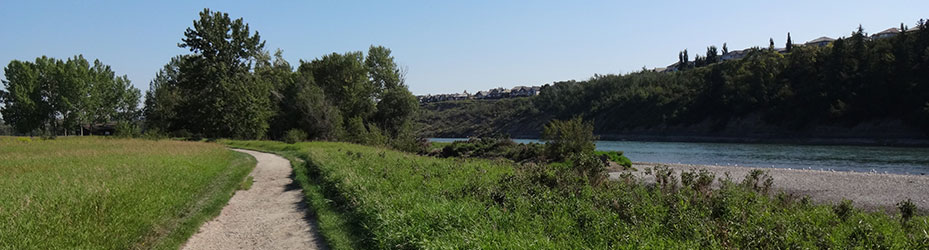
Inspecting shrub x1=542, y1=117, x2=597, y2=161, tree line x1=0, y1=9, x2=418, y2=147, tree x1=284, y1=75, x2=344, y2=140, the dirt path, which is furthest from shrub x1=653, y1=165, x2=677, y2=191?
tree x1=284, y1=75, x2=344, y2=140

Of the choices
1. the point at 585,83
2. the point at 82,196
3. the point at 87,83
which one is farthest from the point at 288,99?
the point at 585,83

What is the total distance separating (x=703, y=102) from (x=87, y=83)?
8721cm

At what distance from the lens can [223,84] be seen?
46.9 meters

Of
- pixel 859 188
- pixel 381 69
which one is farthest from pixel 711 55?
pixel 859 188

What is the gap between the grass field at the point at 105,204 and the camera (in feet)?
23.6

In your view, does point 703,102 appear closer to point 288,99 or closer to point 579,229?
point 288,99

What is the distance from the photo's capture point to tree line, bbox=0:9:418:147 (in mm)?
47375

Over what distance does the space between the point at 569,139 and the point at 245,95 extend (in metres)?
31.1

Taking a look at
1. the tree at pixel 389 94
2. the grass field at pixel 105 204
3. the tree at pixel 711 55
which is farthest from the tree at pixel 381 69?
the tree at pixel 711 55

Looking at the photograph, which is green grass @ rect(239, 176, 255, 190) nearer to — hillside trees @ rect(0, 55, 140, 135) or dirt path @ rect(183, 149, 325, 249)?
dirt path @ rect(183, 149, 325, 249)

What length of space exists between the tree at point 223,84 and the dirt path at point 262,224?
34.7 metres

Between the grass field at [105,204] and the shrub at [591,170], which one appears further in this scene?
the shrub at [591,170]

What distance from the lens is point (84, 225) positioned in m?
7.62

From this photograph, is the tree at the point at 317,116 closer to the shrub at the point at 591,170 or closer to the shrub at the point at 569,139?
the shrub at the point at 569,139
